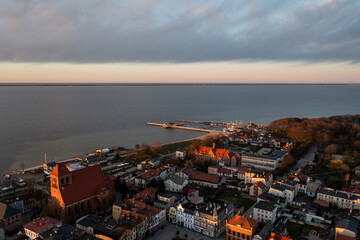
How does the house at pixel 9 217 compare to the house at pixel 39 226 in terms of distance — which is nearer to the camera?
the house at pixel 39 226

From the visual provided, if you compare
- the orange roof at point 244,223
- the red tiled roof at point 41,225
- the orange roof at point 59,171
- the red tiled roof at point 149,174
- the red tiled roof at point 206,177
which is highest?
the orange roof at point 59,171

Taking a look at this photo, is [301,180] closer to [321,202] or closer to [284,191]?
[321,202]

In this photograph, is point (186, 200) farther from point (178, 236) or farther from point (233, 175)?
point (233, 175)

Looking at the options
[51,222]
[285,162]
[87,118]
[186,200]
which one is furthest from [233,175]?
[87,118]

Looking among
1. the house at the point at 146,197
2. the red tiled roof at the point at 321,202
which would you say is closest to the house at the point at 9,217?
the house at the point at 146,197

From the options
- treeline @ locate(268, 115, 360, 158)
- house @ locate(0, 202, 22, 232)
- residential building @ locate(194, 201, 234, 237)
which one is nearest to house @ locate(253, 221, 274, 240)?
residential building @ locate(194, 201, 234, 237)

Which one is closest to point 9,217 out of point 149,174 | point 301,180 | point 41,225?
point 41,225

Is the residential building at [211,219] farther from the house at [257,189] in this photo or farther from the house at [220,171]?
the house at [220,171]
